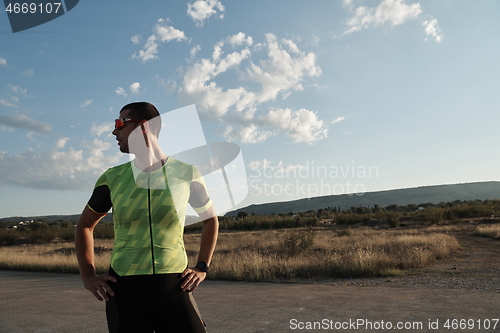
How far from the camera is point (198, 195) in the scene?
2131 mm

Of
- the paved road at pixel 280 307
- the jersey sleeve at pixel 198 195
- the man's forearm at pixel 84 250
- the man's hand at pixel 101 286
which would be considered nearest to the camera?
the man's hand at pixel 101 286

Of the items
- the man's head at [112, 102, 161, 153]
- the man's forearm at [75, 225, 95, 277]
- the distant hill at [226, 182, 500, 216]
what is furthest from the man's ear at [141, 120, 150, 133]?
the distant hill at [226, 182, 500, 216]

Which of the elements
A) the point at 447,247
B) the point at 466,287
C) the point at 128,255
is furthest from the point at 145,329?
the point at 447,247

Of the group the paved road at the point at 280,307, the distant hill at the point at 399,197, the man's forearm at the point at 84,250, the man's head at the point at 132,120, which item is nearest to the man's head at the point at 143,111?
the man's head at the point at 132,120

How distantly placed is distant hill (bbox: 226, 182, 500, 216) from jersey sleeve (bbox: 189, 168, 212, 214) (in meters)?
139

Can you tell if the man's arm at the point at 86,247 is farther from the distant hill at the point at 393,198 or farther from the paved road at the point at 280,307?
the distant hill at the point at 393,198

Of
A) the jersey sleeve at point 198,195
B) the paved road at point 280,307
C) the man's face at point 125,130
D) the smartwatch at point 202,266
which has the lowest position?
the paved road at point 280,307

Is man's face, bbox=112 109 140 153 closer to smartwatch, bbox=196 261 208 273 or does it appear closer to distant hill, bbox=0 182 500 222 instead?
smartwatch, bbox=196 261 208 273

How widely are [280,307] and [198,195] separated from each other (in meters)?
4.88

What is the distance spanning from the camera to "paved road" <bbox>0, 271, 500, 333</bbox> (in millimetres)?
5344

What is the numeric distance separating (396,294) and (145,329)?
6644 mm

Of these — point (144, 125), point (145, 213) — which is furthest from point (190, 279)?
point (144, 125)

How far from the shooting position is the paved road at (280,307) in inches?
210

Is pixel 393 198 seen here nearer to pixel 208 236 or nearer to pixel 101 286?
pixel 208 236
